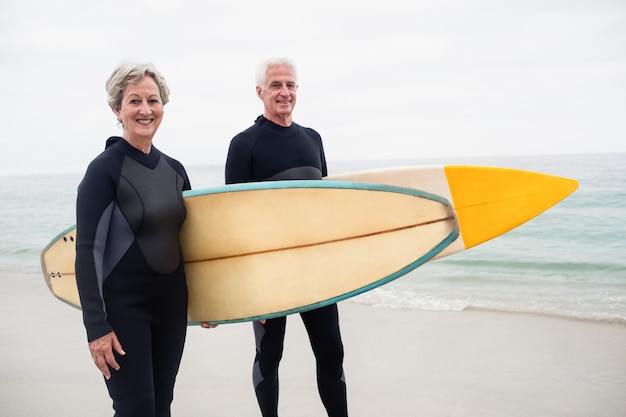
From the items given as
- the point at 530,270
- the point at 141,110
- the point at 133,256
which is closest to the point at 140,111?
the point at 141,110

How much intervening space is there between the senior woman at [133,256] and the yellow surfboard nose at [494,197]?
5.04ft

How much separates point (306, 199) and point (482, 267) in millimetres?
6770

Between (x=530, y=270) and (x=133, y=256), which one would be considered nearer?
(x=133, y=256)

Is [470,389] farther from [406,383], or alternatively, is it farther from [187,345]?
[187,345]

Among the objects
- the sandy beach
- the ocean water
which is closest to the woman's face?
the sandy beach

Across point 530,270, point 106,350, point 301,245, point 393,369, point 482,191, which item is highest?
point 482,191

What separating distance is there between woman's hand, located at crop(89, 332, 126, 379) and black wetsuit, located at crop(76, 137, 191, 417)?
18 millimetres

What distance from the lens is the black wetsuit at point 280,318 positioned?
204 cm

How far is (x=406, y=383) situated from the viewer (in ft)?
10.5

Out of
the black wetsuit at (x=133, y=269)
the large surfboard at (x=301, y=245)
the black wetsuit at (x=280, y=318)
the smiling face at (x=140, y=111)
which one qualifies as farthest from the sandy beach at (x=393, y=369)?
the smiling face at (x=140, y=111)

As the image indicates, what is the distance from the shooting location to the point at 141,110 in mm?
1534

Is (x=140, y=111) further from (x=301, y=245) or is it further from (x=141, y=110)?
(x=301, y=245)

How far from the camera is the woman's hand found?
1423 millimetres

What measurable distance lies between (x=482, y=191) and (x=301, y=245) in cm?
115
